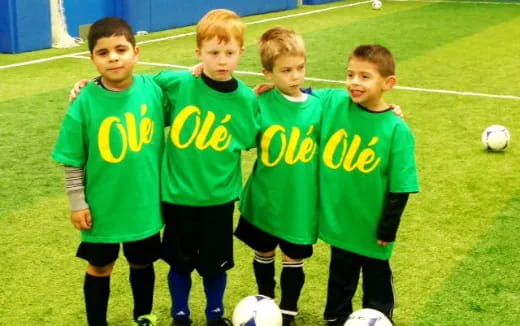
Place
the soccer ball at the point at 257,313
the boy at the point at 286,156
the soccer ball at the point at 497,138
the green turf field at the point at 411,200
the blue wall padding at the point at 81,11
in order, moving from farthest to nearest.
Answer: the blue wall padding at the point at 81,11
the soccer ball at the point at 497,138
the green turf field at the point at 411,200
the soccer ball at the point at 257,313
the boy at the point at 286,156

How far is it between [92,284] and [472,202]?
9.48 feet

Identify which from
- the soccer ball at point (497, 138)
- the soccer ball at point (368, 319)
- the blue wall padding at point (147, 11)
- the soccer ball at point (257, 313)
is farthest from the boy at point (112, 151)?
the blue wall padding at point (147, 11)

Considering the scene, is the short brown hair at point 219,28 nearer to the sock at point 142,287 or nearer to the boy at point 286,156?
the boy at point 286,156

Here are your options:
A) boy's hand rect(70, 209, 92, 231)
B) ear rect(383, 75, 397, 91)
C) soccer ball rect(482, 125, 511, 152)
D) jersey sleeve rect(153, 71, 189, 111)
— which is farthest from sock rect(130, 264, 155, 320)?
soccer ball rect(482, 125, 511, 152)

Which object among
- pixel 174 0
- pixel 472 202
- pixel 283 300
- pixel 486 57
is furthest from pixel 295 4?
pixel 283 300

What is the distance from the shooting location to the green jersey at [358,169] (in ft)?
9.96

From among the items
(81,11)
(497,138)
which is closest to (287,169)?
(497,138)

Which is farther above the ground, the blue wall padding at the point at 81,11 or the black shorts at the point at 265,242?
the blue wall padding at the point at 81,11

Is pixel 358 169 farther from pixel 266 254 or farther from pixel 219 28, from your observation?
pixel 219 28

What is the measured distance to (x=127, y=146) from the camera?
2.96 m

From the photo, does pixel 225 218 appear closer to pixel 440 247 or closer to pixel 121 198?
pixel 121 198

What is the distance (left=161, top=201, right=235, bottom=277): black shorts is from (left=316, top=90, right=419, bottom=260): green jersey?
410 mm

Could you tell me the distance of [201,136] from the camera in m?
3.07

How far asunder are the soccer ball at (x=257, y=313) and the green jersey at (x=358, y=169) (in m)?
0.37
